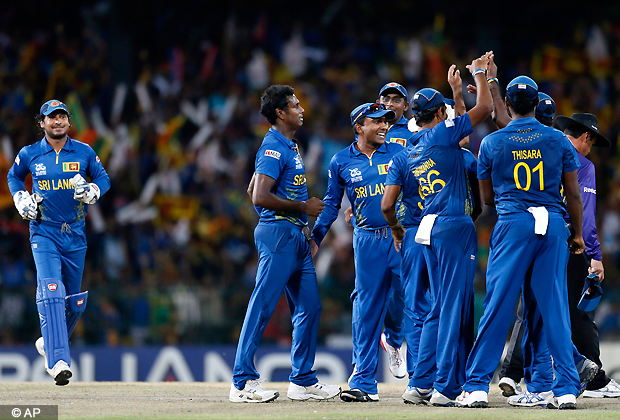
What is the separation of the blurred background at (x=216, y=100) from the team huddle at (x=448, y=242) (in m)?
5.57

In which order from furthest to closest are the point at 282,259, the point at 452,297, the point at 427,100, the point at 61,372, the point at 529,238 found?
the point at 61,372
the point at 282,259
the point at 427,100
the point at 452,297
the point at 529,238

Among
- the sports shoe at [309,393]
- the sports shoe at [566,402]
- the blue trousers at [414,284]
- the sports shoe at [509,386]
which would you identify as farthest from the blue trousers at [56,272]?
the sports shoe at [566,402]

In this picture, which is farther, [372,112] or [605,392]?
[605,392]

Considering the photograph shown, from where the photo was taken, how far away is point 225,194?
1609 centimetres

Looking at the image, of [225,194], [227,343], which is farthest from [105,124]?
[227,343]

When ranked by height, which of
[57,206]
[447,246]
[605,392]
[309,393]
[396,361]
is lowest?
[605,392]

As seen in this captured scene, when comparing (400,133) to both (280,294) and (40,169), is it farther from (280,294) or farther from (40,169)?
(40,169)

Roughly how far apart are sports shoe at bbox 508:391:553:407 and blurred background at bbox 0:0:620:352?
20.4 ft

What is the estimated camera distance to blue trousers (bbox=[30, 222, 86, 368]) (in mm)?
7980

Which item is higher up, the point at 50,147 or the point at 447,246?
the point at 50,147

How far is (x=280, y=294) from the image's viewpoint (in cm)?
739

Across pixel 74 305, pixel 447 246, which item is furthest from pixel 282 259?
pixel 74 305

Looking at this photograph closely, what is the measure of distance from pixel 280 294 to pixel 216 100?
10851 mm

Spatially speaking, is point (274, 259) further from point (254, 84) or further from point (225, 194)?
point (254, 84)
